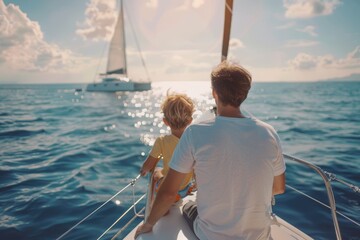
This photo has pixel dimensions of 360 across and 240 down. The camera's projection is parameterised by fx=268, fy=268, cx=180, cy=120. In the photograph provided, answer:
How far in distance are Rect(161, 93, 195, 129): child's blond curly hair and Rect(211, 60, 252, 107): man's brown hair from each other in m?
0.75

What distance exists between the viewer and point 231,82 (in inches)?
63.5

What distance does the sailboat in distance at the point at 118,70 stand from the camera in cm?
5316

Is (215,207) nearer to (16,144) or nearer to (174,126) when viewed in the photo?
(174,126)

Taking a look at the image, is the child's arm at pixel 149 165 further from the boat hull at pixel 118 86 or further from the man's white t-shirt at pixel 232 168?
the boat hull at pixel 118 86

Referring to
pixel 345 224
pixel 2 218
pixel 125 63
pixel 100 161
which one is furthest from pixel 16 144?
pixel 125 63

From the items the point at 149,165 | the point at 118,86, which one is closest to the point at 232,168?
the point at 149,165

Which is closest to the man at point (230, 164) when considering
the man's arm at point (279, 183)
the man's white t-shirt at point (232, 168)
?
the man's white t-shirt at point (232, 168)

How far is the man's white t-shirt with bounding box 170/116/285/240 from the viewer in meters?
1.56

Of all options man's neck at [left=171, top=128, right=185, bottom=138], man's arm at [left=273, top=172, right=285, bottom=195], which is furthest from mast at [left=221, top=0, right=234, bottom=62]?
man's arm at [left=273, top=172, right=285, bottom=195]

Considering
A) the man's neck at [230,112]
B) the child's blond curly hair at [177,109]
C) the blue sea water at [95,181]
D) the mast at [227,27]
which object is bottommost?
the blue sea water at [95,181]

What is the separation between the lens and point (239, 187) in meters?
1.62

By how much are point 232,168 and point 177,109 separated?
0.97 metres

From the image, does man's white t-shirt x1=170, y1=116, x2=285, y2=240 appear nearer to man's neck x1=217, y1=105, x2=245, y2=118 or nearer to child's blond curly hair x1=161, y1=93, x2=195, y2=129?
man's neck x1=217, y1=105, x2=245, y2=118

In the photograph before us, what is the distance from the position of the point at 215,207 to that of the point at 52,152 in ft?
32.3
